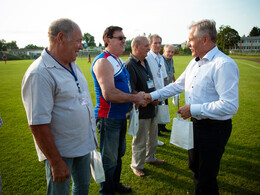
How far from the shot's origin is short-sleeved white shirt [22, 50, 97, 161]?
1.53 meters

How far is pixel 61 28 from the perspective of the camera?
170 centimetres

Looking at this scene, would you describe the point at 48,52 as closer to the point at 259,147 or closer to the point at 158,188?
the point at 158,188

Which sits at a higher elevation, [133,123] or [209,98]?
[209,98]

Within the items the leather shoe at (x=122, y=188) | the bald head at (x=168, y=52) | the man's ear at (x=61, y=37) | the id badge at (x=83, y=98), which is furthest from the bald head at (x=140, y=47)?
the bald head at (x=168, y=52)

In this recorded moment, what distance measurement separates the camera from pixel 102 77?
2.42m

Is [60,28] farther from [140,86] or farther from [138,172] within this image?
[138,172]

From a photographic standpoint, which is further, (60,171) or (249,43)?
(249,43)

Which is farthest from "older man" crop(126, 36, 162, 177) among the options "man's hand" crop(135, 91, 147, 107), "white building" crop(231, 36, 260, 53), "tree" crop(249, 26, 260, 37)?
"tree" crop(249, 26, 260, 37)

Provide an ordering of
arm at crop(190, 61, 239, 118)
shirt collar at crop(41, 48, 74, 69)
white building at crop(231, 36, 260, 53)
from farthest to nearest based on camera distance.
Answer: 1. white building at crop(231, 36, 260, 53)
2. arm at crop(190, 61, 239, 118)
3. shirt collar at crop(41, 48, 74, 69)

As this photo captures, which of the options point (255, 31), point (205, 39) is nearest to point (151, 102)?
point (205, 39)

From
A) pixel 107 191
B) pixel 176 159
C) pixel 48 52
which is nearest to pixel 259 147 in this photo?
pixel 176 159

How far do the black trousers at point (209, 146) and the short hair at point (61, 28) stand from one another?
1.93 meters

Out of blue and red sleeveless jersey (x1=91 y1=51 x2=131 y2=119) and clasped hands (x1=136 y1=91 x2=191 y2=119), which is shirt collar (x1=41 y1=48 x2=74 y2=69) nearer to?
blue and red sleeveless jersey (x1=91 y1=51 x2=131 y2=119)

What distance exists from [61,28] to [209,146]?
2.24m
